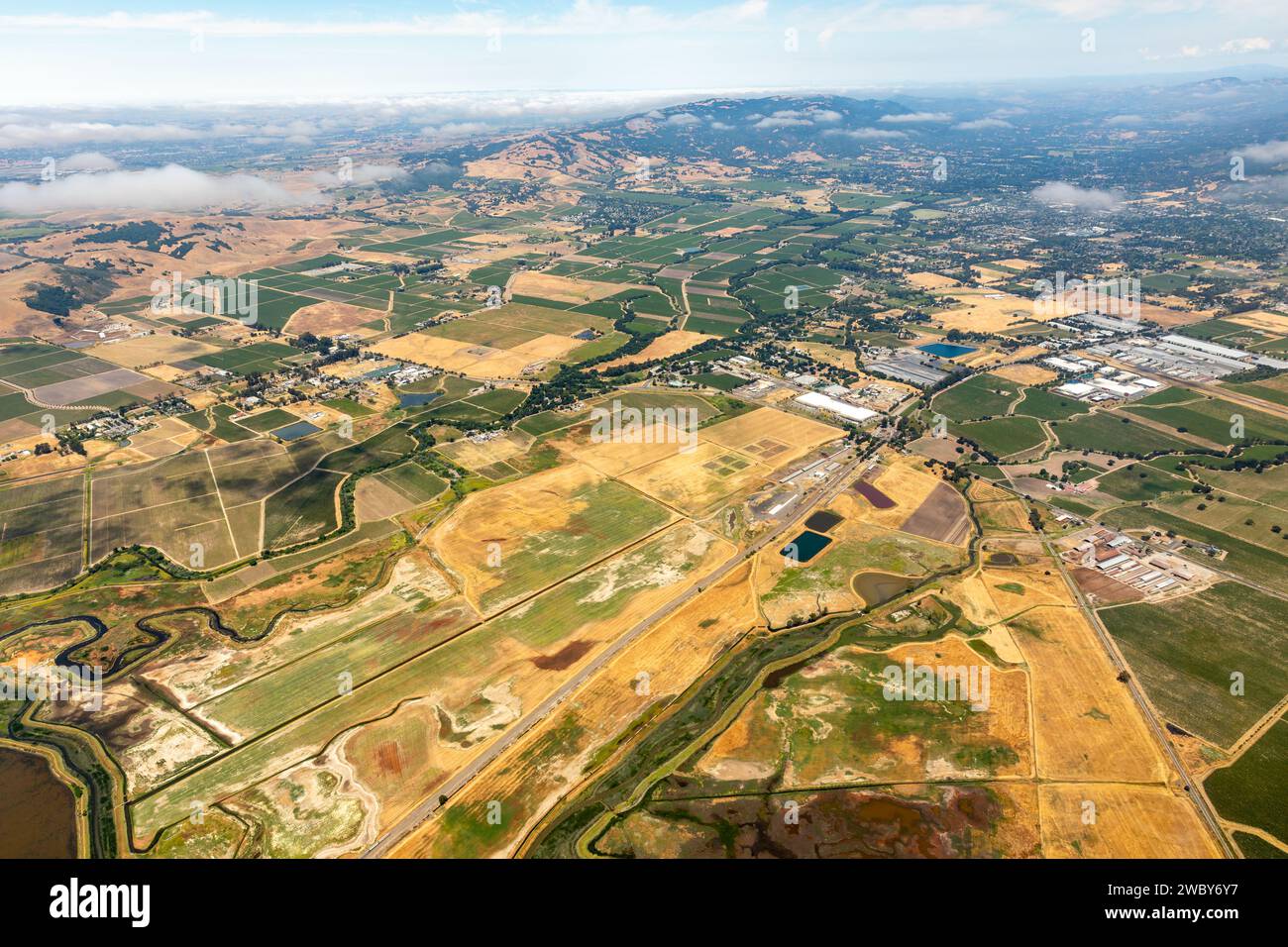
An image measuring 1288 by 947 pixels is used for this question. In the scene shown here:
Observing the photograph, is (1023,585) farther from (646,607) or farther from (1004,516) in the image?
(646,607)

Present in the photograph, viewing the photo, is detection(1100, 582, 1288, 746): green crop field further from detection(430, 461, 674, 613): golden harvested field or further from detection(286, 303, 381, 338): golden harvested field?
detection(286, 303, 381, 338): golden harvested field

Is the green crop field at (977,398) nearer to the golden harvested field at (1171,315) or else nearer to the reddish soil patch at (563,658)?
the golden harvested field at (1171,315)

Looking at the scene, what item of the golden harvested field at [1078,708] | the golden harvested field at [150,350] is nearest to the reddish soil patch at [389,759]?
the golden harvested field at [1078,708]

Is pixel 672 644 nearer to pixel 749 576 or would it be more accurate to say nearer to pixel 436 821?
pixel 749 576

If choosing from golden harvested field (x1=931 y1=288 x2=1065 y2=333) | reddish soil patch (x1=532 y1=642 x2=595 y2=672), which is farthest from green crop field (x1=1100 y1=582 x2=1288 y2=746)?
golden harvested field (x1=931 y1=288 x2=1065 y2=333)

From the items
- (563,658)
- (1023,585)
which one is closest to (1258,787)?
(1023,585)
